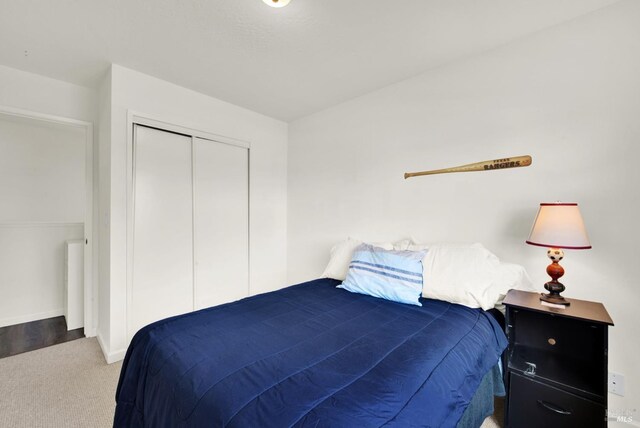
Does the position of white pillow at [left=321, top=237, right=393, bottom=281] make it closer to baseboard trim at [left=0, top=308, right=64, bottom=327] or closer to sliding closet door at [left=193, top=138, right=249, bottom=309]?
sliding closet door at [left=193, top=138, right=249, bottom=309]

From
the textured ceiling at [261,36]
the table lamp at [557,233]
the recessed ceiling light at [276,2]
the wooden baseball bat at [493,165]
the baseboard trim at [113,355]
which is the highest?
the textured ceiling at [261,36]

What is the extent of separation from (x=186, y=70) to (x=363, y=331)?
2.50 m

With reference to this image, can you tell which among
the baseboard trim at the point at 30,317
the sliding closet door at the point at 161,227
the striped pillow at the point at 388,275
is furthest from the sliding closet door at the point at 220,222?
the baseboard trim at the point at 30,317

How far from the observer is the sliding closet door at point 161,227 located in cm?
247

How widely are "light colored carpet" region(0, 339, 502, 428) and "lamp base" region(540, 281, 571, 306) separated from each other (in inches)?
31.5

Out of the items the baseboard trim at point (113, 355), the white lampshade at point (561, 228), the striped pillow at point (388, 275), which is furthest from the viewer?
the baseboard trim at point (113, 355)

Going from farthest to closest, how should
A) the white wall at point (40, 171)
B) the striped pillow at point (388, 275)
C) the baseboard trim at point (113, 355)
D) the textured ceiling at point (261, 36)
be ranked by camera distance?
the white wall at point (40, 171), the baseboard trim at point (113, 355), the striped pillow at point (388, 275), the textured ceiling at point (261, 36)

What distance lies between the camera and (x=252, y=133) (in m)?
3.35

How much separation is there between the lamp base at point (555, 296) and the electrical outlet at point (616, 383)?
0.53 meters

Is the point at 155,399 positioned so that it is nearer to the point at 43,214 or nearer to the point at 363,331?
the point at 363,331

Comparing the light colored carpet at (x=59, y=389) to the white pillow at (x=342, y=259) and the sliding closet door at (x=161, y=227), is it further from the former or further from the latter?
the white pillow at (x=342, y=259)

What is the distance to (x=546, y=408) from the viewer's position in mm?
1414

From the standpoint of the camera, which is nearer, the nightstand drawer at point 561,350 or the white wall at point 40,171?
the nightstand drawer at point 561,350

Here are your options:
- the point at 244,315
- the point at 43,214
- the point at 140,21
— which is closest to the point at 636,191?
the point at 244,315
